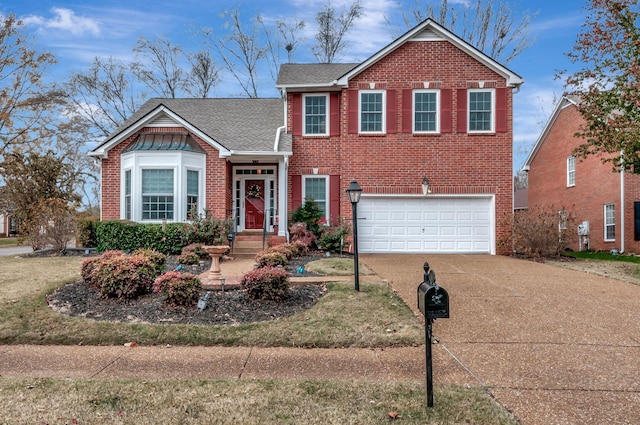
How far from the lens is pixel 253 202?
16.2 meters

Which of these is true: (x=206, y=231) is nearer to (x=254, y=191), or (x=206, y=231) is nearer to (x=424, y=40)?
(x=254, y=191)

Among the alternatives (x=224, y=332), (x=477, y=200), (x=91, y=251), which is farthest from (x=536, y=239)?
(x=91, y=251)

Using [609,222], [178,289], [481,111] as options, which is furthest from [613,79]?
[178,289]

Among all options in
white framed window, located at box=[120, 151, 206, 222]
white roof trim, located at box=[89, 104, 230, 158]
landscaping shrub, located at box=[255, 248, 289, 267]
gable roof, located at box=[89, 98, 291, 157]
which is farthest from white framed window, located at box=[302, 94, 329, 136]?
landscaping shrub, located at box=[255, 248, 289, 267]

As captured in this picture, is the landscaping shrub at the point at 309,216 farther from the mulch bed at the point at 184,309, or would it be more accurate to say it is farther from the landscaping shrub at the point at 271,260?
the mulch bed at the point at 184,309

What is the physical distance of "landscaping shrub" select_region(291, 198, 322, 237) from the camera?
14.8m

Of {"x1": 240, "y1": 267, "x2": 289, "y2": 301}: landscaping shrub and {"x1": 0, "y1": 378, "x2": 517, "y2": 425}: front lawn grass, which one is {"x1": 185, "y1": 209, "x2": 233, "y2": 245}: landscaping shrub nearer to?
{"x1": 240, "y1": 267, "x2": 289, "y2": 301}: landscaping shrub

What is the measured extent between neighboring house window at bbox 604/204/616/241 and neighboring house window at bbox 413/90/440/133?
1063 cm

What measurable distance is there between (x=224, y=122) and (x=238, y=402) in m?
15.0

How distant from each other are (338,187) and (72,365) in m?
11.7

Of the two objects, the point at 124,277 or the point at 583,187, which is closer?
the point at 124,277

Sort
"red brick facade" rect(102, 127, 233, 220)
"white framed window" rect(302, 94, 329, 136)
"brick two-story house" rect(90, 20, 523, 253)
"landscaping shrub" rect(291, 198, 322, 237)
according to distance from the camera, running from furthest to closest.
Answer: "white framed window" rect(302, 94, 329, 136), "brick two-story house" rect(90, 20, 523, 253), "landscaping shrub" rect(291, 198, 322, 237), "red brick facade" rect(102, 127, 233, 220)

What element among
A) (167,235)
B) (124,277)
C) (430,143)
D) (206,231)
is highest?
(430,143)

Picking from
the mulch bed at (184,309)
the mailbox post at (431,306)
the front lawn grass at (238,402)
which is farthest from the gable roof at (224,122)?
the mailbox post at (431,306)
